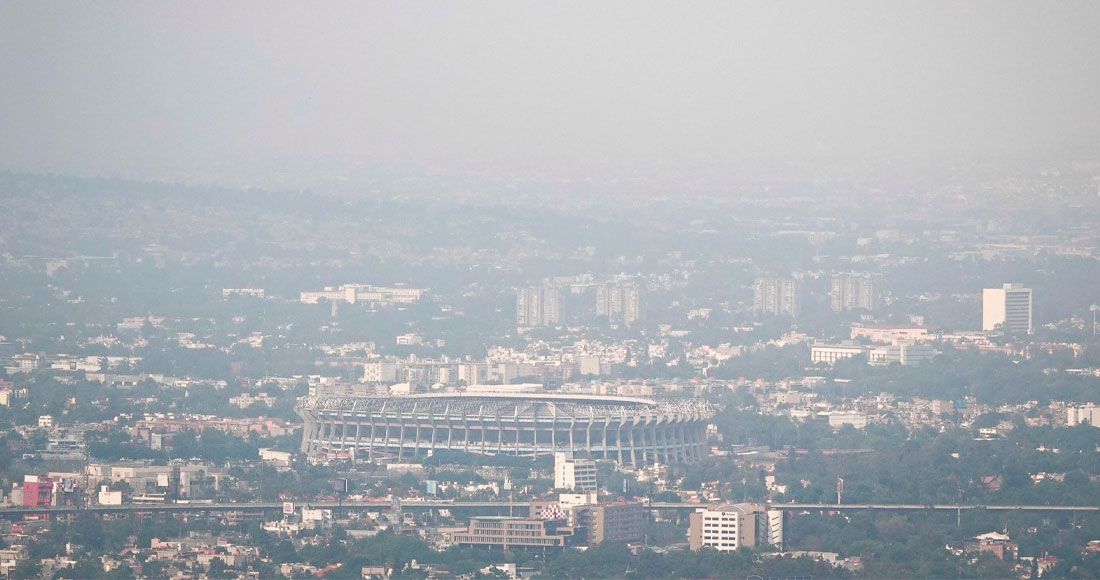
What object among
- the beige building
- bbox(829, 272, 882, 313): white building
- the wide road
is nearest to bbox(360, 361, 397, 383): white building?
bbox(829, 272, 882, 313): white building

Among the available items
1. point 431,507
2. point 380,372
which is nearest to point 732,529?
point 431,507

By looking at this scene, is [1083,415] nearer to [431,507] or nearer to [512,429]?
[512,429]

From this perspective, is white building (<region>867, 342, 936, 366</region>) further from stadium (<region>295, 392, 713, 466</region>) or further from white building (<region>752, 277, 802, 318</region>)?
stadium (<region>295, 392, 713, 466</region>)

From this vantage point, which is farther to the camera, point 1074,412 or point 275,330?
point 275,330

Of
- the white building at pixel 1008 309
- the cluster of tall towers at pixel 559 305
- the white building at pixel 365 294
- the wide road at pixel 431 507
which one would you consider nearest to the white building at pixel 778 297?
the cluster of tall towers at pixel 559 305

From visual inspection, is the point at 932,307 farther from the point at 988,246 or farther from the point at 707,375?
the point at 707,375

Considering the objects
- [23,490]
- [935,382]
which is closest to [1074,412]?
[935,382]

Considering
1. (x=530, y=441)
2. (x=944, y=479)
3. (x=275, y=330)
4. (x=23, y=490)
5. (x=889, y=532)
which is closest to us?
(x=889, y=532)
